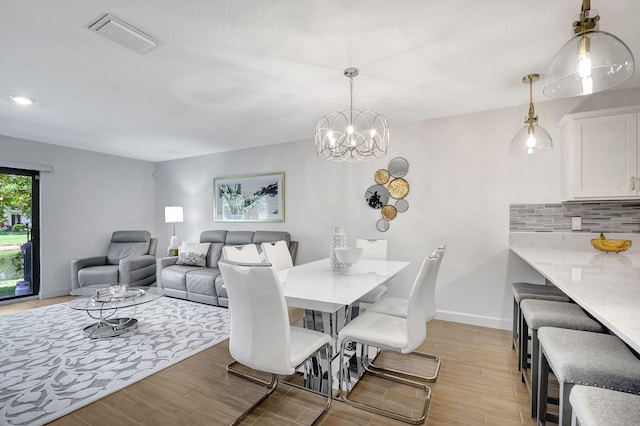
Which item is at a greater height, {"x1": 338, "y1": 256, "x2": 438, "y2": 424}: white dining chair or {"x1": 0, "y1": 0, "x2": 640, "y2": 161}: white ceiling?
{"x1": 0, "y1": 0, "x2": 640, "y2": 161}: white ceiling

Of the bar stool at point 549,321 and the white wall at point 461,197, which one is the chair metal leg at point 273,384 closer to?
the bar stool at point 549,321

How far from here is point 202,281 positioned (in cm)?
416

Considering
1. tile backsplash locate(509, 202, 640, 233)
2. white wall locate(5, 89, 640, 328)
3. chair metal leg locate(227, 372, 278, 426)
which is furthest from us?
white wall locate(5, 89, 640, 328)

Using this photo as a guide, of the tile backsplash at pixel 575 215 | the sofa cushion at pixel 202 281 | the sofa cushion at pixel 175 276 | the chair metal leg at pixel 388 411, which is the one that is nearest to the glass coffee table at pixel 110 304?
the sofa cushion at pixel 202 281

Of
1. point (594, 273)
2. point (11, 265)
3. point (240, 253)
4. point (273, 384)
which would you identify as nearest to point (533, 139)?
point (594, 273)

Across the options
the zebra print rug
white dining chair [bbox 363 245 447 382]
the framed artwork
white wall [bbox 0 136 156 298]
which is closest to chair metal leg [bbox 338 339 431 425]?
white dining chair [bbox 363 245 447 382]

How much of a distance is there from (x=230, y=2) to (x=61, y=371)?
116 inches

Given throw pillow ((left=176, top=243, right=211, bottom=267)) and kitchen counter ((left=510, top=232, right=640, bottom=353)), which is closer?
kitchen counter ((left=510, top=232, right=640, bottom=353))

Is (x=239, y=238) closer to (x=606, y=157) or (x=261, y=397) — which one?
(x=261, y=397)

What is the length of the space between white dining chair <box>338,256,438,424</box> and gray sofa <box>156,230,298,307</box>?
236 centimetres

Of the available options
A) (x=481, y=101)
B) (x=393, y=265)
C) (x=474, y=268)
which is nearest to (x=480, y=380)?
(x=393, y=265)

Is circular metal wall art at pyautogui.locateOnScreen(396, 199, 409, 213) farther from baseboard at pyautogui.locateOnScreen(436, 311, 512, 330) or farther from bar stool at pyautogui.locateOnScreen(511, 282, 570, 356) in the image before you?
bar stool at pyautogui.locateOnScreen(511, 282, 570, 356)

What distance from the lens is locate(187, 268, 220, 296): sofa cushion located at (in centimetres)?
410

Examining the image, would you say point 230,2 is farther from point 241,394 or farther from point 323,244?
point 323,244
